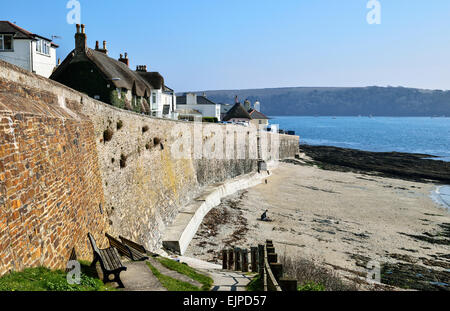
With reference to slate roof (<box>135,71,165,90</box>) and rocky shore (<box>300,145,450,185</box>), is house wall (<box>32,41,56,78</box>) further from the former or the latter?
rocky shore (<box>300,145,450,185</box>)

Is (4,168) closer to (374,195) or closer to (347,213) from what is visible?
(347,213)

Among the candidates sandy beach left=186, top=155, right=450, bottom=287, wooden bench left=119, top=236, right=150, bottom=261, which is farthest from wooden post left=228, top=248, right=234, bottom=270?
sandy beach left=186, top=155, right=450, bottom=287

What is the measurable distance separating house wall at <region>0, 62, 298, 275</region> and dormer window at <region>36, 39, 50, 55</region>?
11.8m

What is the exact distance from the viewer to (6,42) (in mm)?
24312

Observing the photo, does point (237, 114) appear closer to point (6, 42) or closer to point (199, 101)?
point (199, 101)

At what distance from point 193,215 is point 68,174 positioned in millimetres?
13848

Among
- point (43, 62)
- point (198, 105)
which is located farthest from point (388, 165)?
point (43, 62)

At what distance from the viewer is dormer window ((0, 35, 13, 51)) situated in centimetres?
2421

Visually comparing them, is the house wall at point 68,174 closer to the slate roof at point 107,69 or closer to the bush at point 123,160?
the bush at point 123,160

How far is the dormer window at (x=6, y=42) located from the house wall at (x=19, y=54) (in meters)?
0.26

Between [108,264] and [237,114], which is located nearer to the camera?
[108,264]

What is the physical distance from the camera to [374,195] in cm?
3788

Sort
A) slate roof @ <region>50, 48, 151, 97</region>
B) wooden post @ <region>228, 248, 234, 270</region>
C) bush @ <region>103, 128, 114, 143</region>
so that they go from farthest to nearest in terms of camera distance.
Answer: slate roof @ <region>50, 48, 151, 97</region>, wooden post @ <region>228, 248, 234, 270</region>, bush @ <region>103, 128, 114, 143</region>

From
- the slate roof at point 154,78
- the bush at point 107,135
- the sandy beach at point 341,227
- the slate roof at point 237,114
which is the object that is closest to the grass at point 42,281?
the bush at point 107,135
